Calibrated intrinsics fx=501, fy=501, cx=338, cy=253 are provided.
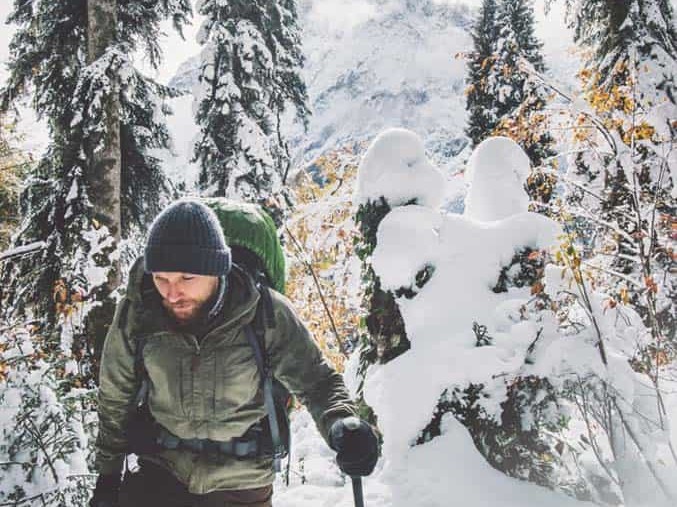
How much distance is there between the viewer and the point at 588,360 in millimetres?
3777

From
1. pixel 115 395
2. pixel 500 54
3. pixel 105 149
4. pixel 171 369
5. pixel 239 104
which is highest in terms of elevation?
pixel 500 54

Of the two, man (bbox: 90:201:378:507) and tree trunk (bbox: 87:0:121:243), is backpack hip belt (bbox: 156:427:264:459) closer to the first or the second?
man (bbox: 90:201:378:507)

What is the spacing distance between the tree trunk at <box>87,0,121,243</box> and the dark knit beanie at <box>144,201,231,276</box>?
5.25 metres

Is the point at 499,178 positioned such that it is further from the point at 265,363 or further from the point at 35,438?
the point at 35,438

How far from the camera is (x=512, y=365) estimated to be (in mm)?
3914

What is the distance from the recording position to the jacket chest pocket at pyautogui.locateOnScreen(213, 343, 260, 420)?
6.30 feet

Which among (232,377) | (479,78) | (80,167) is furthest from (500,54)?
(232,377)

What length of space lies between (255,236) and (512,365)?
2.58 m

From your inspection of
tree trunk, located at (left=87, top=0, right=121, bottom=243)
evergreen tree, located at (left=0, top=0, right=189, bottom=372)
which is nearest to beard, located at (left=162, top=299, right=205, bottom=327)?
evergreen tree, located at (left=0, top=0, right=189, bottom=372)

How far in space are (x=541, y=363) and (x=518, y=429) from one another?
2.07ft

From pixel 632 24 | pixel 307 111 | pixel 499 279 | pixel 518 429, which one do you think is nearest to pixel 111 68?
pixel 499 279

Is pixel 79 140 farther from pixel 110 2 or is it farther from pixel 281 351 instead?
pixel 281 351

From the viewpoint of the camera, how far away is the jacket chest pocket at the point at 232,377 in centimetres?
192

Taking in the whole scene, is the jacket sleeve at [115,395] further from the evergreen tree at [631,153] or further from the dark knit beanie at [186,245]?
the evergreen tree at [631,153]
